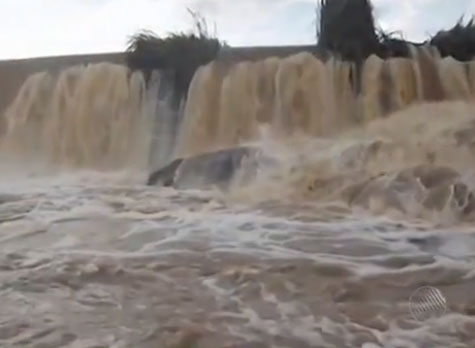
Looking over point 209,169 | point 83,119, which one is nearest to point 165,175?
point 209,169

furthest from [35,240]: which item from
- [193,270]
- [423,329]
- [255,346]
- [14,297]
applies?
[423,329]

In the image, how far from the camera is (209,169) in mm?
1285

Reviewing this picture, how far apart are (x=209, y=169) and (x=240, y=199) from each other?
86mm

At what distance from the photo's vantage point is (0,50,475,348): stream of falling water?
1082 mm

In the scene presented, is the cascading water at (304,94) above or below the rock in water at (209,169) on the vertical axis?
above

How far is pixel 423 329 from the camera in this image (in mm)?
1046

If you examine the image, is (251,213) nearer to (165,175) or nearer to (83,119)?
(165,175)

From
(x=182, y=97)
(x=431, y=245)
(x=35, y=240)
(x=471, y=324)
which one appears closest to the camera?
(x=471, y=324)

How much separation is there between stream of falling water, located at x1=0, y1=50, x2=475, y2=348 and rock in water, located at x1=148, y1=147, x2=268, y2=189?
0.02 meters

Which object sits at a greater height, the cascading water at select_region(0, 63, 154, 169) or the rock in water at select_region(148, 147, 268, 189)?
the cascading water at select_region(0, 63, 154, 169)

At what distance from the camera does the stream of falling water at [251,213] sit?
1082mm

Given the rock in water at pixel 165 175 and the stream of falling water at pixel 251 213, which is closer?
the stream of falling water at pixel 251 213

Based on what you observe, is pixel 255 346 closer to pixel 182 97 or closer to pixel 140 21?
pixel 182 97

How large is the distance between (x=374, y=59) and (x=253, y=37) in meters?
0.22
